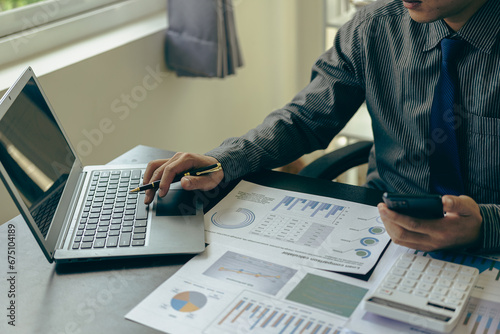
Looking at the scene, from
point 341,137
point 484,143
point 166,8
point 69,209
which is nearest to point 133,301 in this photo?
point 69,209

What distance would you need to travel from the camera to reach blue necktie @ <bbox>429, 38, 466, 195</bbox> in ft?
3.85

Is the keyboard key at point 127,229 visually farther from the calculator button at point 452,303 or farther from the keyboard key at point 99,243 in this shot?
the calculator button at point 452,303

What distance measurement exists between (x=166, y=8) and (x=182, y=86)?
35 centimetres

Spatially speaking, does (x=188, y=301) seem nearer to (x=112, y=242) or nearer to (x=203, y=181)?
(x=112, y=242)

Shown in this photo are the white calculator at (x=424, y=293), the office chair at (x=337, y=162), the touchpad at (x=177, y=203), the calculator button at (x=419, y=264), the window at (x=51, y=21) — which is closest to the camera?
the white calculator at (x=424, y=293)

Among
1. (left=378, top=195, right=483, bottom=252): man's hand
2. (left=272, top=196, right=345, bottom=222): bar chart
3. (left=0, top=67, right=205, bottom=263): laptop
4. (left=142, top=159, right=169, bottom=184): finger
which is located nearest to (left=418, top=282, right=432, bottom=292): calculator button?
(left=378, top=195, right=483, bottom=252): man's hand

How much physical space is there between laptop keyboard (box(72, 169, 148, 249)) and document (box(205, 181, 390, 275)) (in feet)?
0.44

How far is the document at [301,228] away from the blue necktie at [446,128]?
0.24 metres

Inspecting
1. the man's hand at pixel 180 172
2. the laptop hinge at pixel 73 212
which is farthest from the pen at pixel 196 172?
the laptop hinge at pixel 73 212

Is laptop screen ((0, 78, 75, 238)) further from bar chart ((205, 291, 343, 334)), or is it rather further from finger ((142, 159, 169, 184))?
bar chart ((205, 291, 343, 334))

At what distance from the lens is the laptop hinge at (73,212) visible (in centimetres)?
99

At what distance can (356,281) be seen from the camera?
88cm

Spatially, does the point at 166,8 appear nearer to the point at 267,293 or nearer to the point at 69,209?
the point at 69,209

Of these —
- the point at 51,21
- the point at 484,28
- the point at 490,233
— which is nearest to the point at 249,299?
the point at 490,233
